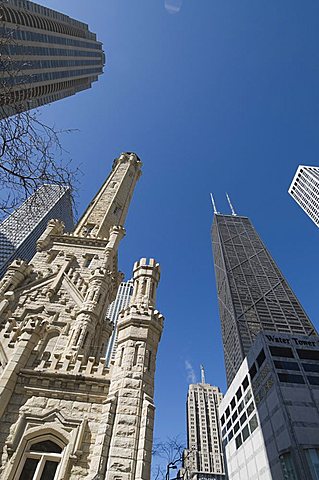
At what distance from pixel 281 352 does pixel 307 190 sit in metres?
117

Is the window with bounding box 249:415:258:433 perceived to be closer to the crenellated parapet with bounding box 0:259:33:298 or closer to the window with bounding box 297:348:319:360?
the window with bounding box 297:348:319:360

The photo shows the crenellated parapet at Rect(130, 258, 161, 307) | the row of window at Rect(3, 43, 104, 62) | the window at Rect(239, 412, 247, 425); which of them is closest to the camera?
the crenellated parapet at Rect(130, 258, 161, 307)

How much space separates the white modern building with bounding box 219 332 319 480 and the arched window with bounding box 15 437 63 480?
2828 cm

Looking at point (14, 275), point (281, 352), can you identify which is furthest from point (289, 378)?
point (14, 275)

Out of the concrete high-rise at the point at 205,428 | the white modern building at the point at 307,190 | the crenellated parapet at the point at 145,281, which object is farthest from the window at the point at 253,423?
the white modern building at the point at 307,190

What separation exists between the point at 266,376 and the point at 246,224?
457 feet

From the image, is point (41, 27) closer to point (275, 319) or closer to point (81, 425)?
point (81, 425)

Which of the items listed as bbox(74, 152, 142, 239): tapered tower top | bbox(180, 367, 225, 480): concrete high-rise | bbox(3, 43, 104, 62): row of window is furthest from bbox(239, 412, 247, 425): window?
bbox(3, 43, 104, 62): row of window

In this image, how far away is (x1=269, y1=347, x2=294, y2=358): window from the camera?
3925 cm

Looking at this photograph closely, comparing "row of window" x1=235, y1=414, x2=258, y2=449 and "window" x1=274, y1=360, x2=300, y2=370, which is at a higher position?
"window" x1=274, y1=360, x2=300, y2=370

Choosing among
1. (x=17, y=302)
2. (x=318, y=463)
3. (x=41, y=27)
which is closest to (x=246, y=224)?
(x=41, y=27)

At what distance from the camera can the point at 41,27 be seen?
62.5 metres

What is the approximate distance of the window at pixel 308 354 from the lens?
131ft

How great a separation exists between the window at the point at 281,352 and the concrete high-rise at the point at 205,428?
69.9 metres
